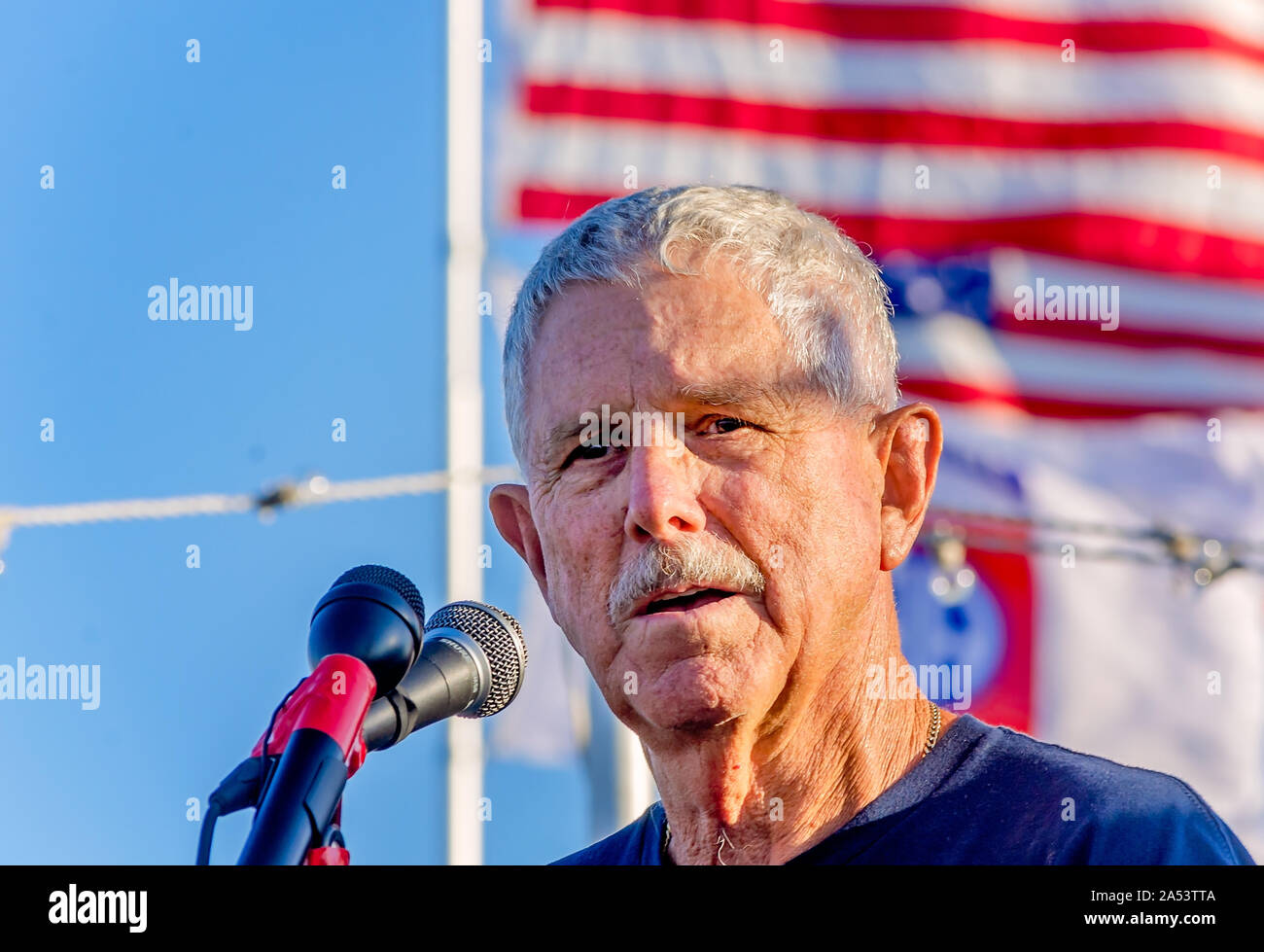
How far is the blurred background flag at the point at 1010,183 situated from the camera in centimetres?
633

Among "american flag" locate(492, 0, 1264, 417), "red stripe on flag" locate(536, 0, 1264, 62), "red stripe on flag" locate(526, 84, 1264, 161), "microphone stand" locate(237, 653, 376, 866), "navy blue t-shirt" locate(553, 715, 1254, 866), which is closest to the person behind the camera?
"microphone stand" locate(237, 653, 376, 866)

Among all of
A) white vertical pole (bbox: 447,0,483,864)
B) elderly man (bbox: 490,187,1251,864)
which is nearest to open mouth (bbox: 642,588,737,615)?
elderly man (bbox: 490,187,1251,864)

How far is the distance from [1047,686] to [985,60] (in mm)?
2923

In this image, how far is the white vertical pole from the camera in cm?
587

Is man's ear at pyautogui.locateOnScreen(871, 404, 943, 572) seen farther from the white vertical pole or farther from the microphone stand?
the white vertical pole

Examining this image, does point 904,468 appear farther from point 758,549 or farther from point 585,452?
point 585,452

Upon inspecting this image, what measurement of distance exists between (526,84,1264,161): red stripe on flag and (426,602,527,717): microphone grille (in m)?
4.23

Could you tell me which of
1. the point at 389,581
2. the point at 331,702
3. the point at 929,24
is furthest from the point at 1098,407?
the point at 331,702

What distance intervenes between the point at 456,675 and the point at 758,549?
451mm

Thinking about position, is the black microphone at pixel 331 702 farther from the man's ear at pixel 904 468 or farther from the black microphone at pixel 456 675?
the man's ear at pixel 904 468

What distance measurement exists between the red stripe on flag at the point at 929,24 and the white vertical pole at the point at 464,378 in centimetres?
64

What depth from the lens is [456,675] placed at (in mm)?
2113
